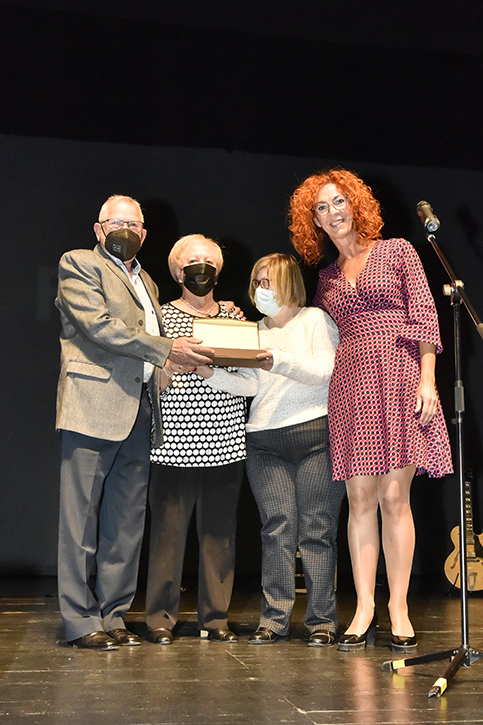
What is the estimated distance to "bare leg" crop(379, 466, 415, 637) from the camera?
247 cm

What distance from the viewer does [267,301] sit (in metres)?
2.70

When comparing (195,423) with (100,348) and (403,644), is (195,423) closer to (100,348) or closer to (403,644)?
(100,348)

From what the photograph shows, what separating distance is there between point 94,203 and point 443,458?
97.5 inches


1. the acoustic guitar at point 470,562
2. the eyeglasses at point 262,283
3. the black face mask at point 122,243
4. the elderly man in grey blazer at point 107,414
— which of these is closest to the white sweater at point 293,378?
the eyeglasses at point 262,283

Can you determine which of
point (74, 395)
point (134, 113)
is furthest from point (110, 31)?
point (74, 395)

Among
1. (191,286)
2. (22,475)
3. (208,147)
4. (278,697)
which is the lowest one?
(278,697)

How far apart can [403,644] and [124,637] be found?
2.82 ft

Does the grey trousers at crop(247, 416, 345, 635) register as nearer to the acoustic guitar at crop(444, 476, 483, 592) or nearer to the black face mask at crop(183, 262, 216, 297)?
the black face mask at crop(183, 262, 216, 297)

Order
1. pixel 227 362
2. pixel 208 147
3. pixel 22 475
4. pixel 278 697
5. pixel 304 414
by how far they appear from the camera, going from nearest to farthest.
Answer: pixel 278 697 < pixel 227 362 < pixel 304 414 < pixel 22 475 < pixel 208 147

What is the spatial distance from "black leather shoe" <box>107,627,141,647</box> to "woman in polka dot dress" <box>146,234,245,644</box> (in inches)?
3.5

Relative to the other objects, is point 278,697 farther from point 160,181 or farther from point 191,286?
point 160,181

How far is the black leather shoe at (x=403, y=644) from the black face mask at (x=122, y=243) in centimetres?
147

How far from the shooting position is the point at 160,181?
4262mm

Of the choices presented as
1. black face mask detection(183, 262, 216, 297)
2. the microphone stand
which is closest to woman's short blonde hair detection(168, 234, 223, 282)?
black face mask detection(183, 262, 216, 297)
